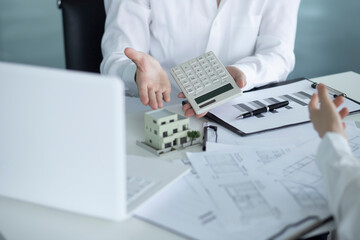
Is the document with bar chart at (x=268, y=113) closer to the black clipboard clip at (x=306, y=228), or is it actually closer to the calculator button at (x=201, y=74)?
the calculator button at (x=201, y=74)

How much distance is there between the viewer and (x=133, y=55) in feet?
3.87

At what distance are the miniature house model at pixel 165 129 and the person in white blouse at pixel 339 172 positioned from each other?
274 mm

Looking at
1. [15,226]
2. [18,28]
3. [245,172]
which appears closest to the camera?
[15,226]

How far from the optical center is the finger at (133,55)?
1.16 m

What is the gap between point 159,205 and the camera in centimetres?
80

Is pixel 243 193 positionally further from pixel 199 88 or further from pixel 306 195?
pixel 199 88

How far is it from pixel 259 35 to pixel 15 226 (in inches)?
43.3

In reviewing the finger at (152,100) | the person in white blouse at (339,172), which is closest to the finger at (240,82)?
the finger at (152,100)

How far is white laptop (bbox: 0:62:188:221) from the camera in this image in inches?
25.4

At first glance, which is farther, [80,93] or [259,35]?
[259,35]

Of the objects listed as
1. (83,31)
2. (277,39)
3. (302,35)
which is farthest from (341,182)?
(302,35)

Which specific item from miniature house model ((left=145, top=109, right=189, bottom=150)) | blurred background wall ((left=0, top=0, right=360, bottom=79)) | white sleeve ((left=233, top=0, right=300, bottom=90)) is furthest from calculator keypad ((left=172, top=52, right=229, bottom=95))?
blurred background wall ((left=0, top=0, right=360, bottom=79))

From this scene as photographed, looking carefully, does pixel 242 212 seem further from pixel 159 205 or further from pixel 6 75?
pixel 6 75

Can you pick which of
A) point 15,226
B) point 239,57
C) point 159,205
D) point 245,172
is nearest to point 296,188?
point 245,172
